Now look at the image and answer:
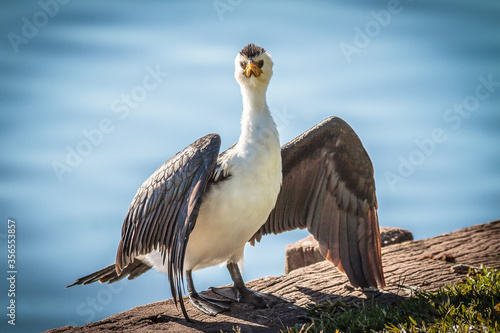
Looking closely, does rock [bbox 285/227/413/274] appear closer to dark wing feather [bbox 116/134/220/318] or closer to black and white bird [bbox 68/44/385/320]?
black and white bird [bbox 68/44/385/320]

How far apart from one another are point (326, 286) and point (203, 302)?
1248 mm

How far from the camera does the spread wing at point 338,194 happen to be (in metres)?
5.25

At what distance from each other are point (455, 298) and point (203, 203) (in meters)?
2.17

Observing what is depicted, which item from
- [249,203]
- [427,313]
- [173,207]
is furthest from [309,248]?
[173,207]

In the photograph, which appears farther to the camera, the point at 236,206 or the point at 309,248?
the point at 309,248

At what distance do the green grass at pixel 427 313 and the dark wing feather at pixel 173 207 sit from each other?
3.48 feet

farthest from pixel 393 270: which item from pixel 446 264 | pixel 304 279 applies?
pixel 304 279

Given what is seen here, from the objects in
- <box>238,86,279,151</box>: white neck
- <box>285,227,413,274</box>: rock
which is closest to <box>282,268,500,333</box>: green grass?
<box>238,86,279,151</box>: white neck

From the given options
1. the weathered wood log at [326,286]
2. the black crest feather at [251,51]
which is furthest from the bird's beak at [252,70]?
the weathered wood log at [326,286]

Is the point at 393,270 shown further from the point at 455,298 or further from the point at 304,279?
the point at 455,298

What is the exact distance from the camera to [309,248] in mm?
6762

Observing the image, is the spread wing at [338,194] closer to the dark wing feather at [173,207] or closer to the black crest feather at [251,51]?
the black crest feather at [251,51]

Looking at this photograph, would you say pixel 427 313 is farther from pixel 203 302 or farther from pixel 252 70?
pixel 252 70

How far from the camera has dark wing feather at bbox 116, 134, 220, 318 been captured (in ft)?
13.7
